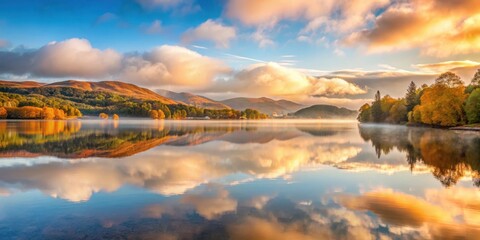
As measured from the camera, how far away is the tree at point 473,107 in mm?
66769

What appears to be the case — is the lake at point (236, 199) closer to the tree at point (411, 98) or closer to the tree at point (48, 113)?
the tree at point (411, 98)

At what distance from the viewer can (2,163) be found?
2239cm

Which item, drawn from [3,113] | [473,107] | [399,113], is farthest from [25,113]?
[473,107]

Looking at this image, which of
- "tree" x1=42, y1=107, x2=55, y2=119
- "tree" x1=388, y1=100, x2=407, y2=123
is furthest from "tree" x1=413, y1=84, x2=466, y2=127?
"tree" x1=42, y1=107, x2=55, y2=119

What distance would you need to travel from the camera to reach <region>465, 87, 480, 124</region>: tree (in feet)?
219

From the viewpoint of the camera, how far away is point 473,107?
6719cm

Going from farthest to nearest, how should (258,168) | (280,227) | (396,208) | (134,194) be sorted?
(258,168) < (134,194) < (396,208) < (280,227)

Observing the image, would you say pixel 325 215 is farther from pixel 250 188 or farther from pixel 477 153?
pixel 477 153

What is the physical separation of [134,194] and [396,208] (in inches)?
392

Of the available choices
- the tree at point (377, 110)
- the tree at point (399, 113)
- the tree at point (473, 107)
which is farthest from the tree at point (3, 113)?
the tree at point (473, 107)

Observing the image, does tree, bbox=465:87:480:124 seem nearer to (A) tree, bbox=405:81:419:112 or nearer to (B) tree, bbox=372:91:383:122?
(A) tree, bbox=405:81:419:112

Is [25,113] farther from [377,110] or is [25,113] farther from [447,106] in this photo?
[447,106]

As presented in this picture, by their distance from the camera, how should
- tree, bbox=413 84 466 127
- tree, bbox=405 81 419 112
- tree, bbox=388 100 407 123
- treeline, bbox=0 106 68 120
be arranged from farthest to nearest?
treeline, bbox=0 106 68 120 < tree, bbox=388 100 407 123 < tree, bbox=405 81 419 112 < tree, bbox=413 84 466 127

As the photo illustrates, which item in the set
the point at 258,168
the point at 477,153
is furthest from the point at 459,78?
the point at 258,168
